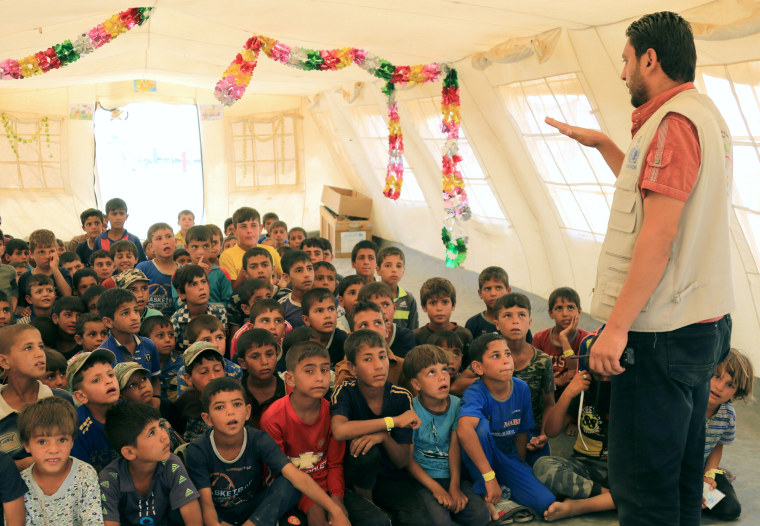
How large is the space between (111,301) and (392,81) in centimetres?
394

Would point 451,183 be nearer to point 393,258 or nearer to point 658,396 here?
point 393,258

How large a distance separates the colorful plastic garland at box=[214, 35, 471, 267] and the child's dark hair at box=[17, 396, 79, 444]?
413 centimetres

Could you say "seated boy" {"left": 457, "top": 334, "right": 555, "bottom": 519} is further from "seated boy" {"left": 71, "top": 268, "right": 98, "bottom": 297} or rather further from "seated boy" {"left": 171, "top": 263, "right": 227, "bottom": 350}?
"seated boy" {"left": 71, "top": 268, "right": 98, "bottom": 297}

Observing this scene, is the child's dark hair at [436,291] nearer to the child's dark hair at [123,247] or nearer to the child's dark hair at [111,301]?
the child's dark hair at [111,301]

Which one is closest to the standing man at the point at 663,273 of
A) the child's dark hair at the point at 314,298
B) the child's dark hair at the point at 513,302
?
the child's dark hair at the point at 513,302

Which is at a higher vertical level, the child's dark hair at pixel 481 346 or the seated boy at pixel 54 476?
the child's dark hair at pixel 481 346

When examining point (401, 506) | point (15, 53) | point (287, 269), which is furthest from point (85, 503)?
point (15, 53)

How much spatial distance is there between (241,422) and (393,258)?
2410mm

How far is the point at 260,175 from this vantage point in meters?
12.7

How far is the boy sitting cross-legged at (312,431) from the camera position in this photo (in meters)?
3.19

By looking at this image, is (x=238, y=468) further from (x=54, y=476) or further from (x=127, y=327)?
(x=127, y=327)

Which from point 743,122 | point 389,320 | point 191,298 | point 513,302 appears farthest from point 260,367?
point 743,122

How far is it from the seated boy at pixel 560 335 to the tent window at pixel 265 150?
8.86 metres

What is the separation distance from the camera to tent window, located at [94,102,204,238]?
492 inches
